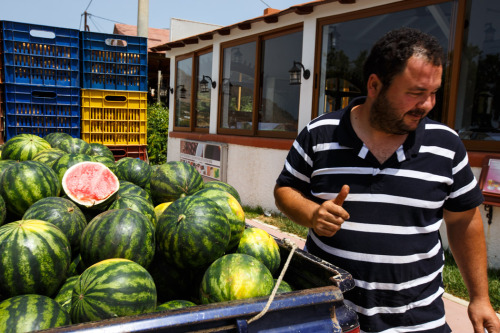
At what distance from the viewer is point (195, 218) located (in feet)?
6.65

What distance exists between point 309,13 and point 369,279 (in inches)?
220

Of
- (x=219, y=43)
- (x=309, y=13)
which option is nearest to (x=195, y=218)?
(x=309, y=13)

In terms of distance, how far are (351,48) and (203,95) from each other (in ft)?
14.9

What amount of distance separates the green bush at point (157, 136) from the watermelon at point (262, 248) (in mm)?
10648

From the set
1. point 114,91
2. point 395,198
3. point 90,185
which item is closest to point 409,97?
point 395,198

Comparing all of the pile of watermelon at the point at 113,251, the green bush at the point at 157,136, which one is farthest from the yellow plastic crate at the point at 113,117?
the green bush at the point at 157,136

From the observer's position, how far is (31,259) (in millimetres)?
1758

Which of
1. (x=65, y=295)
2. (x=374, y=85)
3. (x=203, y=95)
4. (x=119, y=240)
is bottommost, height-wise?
(x=65, y=295)

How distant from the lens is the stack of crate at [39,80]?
5.92 metres

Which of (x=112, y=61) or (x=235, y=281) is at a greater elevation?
(x=112, y=61)

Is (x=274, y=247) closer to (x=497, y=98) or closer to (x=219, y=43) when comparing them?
(x=497, y=98)

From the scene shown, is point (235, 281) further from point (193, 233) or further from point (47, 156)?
point (47, 156)

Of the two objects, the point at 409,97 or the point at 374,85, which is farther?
the point at 374,85

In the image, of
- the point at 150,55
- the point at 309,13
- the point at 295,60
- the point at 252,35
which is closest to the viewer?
the point at 309,13
